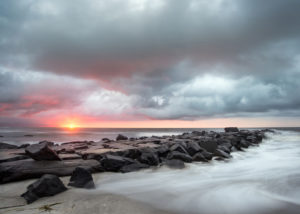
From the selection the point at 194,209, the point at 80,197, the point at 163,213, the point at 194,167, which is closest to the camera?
the point at 163,213

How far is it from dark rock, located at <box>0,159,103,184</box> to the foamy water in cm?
97

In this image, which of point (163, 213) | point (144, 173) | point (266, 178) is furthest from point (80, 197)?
point (266, 178)

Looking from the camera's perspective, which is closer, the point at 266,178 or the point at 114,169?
the point at 266,178

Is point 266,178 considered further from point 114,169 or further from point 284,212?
point 114,169

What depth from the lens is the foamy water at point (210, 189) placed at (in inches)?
112

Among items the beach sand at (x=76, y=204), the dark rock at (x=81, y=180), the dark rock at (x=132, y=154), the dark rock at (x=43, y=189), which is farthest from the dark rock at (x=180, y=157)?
the dark rock at (x=43, y=189)

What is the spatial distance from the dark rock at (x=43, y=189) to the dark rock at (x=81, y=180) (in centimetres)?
29

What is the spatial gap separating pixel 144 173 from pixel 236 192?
2307 mm

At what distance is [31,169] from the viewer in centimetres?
418

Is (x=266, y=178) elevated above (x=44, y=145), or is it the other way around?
(x=44, y=145)

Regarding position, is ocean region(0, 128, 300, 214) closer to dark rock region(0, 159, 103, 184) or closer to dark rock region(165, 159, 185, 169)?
dark rock region(165, 159, 185, 169)

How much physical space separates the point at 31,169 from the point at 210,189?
395 centimetres

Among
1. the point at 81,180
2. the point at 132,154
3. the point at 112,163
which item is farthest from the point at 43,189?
the point at 132,154

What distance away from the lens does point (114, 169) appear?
504cm
